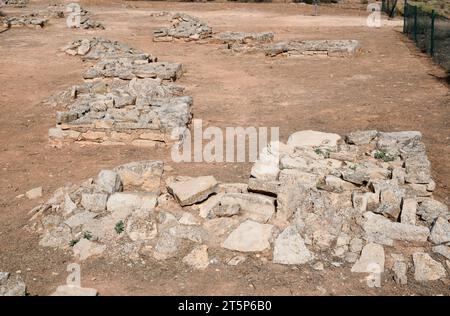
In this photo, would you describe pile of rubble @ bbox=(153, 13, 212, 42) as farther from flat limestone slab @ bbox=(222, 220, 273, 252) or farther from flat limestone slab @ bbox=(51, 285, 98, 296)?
flat limestone slab @ bbox=(51, 285, 98, 296)

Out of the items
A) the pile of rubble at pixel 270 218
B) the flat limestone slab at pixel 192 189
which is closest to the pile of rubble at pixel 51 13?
the pile of rubble at pixel 270 218

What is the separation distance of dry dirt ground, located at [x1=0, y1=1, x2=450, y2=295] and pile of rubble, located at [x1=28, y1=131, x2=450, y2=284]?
0.22 meters

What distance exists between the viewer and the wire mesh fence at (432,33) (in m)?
17.0

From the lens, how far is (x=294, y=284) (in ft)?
16.6

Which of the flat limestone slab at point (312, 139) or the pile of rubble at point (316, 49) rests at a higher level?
the pile of rubble at point (316, 49)

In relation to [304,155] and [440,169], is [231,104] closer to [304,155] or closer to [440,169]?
[304,155]

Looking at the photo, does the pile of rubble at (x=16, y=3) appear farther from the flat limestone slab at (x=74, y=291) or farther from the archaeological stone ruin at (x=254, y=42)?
the flat limestone slab at (x=74, y=291)

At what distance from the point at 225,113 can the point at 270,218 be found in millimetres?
5732

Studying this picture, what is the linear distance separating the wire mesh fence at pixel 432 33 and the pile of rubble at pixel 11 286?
1538cm

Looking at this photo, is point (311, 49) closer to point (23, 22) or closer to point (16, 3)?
point (23, 22)

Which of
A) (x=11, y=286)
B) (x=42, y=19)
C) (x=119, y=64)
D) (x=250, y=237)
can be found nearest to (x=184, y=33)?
(x=119, y=64)

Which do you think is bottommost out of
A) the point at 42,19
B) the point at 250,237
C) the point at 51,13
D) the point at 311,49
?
the point at 250,237

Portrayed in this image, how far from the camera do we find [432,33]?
1766 centimetres

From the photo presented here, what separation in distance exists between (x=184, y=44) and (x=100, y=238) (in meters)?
16.5
